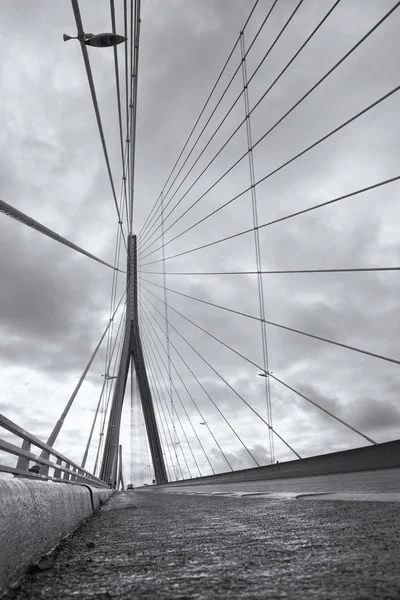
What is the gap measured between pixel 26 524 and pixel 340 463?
7403 mm

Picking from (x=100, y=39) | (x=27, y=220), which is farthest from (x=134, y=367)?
(x=27, y=220)

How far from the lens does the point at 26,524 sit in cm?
155

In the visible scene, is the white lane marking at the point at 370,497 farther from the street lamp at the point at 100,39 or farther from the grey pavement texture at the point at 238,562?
the street lamp at the point at 100,39

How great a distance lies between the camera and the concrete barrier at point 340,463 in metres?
6.97

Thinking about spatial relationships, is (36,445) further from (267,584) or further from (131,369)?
(131,369)

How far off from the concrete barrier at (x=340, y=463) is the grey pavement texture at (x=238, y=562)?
457 centimetres

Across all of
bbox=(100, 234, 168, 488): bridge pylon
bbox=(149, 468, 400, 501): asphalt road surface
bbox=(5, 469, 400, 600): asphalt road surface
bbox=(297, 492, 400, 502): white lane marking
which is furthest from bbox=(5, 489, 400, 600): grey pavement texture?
bbox=(100, 234, 168, 488): bridge pylon

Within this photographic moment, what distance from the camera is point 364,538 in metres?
1.80

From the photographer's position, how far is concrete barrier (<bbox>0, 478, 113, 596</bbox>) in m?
1.33

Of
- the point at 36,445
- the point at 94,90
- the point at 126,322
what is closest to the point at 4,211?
the point at 36,445

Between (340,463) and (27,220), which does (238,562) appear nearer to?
(27,220)

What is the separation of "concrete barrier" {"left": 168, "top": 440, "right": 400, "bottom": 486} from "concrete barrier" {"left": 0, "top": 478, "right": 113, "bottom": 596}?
536cm

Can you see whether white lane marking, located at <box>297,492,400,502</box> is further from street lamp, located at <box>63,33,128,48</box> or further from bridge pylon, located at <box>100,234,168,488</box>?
bridge pylon, located at <box>100,234,168,488</box>

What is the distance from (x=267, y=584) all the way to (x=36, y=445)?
2317mm
